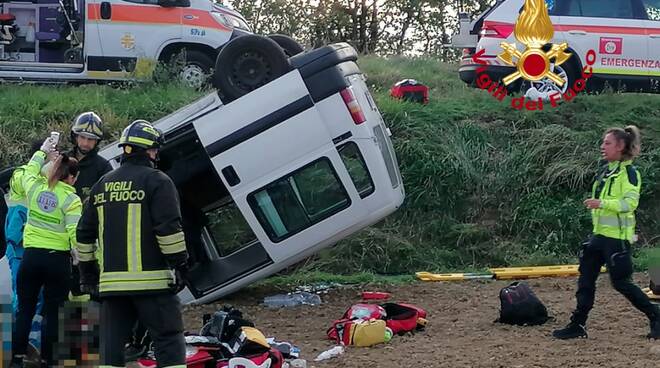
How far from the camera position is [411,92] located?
1348 centimetres

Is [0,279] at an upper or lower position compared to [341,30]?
lower

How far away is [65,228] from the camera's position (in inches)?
264

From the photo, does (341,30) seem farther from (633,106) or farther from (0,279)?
(0,279)

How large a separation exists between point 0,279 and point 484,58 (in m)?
7.95

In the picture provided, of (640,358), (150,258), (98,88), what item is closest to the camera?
(150,258)

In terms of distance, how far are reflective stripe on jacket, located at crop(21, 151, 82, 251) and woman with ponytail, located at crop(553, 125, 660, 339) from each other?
3537 millimetres

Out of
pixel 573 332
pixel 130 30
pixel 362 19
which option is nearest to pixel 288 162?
pixel 573 332

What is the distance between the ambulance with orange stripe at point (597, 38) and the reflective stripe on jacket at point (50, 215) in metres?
7.94

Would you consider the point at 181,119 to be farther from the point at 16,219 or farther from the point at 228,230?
the point at 16,219

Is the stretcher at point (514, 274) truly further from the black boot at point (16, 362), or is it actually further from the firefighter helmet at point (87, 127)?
the black boot at point (16, 362)

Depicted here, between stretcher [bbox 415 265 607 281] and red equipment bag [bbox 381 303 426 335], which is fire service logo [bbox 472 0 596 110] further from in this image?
red equipment bag [bbox 381 303 426 335]

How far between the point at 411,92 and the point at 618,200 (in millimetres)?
6710

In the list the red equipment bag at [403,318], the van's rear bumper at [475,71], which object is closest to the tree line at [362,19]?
the van's rear bumper at [475,71]

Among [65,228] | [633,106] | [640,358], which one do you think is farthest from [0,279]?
[633,106]
